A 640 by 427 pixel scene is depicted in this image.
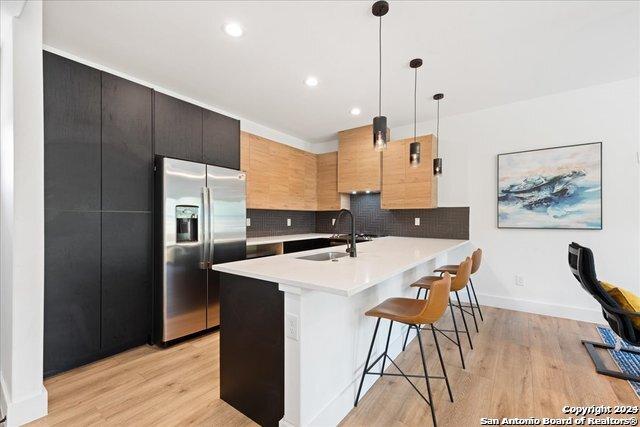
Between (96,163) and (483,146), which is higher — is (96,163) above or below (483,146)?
below

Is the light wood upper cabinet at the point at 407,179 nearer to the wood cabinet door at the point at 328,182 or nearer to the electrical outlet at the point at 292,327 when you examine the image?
the wood cabinet door at the point at 328,182

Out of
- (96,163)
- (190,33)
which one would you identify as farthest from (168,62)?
(96,163)

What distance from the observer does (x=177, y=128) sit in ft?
9.79

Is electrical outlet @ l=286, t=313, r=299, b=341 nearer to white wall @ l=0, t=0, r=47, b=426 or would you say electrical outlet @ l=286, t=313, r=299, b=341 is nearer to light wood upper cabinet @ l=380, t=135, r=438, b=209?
white wall @ l=0, t=0, r=47, b=426

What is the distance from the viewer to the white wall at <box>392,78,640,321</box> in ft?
9.87

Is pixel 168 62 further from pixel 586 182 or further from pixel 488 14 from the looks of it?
pixel 586 182

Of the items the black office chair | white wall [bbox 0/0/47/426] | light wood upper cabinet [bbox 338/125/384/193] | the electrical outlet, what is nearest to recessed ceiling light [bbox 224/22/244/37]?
white wall [bbox 0/0/47/426]

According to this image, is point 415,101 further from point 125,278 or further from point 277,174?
point 125,278

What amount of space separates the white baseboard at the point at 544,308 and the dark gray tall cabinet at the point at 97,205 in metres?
4.07

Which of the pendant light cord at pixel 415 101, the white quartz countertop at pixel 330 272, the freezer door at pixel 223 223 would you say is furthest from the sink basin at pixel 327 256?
the pendant light cord at pixel 415 101

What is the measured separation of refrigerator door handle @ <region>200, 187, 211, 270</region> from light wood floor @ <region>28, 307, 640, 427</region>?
796 millimetres

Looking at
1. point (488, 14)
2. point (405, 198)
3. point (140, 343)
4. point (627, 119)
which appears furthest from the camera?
point (405, 198)

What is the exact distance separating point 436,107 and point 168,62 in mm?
3083

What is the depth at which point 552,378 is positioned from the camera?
213 cm
